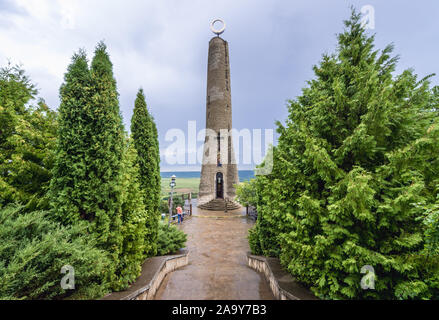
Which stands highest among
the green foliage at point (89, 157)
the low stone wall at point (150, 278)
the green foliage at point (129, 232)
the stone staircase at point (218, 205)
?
the green foliage at point (89, 157)

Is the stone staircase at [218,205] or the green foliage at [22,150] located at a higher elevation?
the green foliage at [22,150]

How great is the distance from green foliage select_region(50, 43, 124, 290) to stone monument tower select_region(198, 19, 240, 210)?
50.9 ft

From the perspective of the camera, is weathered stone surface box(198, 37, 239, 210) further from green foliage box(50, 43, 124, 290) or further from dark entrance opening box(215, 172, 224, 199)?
green foliage box(50, 43, 124, 290)

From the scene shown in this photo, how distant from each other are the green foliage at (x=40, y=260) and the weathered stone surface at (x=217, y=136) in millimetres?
16123

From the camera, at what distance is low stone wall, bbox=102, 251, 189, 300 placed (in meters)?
3.43

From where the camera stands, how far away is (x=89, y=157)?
140 inches

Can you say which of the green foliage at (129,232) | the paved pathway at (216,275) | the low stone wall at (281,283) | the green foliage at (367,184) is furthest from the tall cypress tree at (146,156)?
the green foliage at (367,184)

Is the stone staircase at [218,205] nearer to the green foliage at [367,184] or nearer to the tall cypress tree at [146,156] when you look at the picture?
the tall cypress tree at [146,156]

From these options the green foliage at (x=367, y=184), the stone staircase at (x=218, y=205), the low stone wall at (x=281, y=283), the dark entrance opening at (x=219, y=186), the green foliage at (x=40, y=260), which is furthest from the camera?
the dark entrance opening at (x=219, y=186)

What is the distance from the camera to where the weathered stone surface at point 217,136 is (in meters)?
19.3

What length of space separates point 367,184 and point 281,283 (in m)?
2.82

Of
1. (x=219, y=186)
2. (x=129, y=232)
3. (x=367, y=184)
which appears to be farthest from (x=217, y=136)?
(x=367, y=184)
